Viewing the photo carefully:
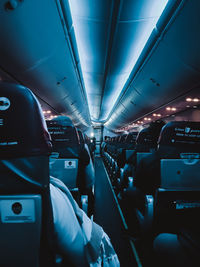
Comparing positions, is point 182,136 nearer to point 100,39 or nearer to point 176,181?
point 176,181

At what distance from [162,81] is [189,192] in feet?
10.9

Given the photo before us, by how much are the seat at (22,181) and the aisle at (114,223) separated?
6.44 feet

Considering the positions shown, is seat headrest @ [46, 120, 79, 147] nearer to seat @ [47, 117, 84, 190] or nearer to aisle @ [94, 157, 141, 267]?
seat @ [47, 117, 84, 190]

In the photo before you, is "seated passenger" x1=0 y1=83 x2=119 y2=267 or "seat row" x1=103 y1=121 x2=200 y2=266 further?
"seat row" x1=103 y1=121 x2=200 y2=266

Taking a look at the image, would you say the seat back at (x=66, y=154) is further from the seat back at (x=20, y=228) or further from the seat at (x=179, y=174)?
the seat back at (x=20, y=228)

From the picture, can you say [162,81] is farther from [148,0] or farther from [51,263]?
[51,263]

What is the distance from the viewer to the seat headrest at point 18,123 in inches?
26.3

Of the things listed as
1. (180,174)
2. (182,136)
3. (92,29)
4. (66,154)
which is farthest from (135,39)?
(180,174)

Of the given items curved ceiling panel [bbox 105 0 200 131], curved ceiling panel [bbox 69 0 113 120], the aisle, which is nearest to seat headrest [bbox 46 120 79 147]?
the aisle

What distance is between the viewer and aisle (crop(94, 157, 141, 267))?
2.18m

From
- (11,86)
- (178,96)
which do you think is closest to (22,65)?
(11,86)

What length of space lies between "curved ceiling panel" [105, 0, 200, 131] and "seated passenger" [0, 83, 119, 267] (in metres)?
2.55

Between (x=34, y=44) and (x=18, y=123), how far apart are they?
2.44 m

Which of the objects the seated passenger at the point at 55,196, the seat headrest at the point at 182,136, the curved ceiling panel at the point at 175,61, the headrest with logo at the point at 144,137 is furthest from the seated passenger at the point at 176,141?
the curved ceiling panel at the point at 175,61
